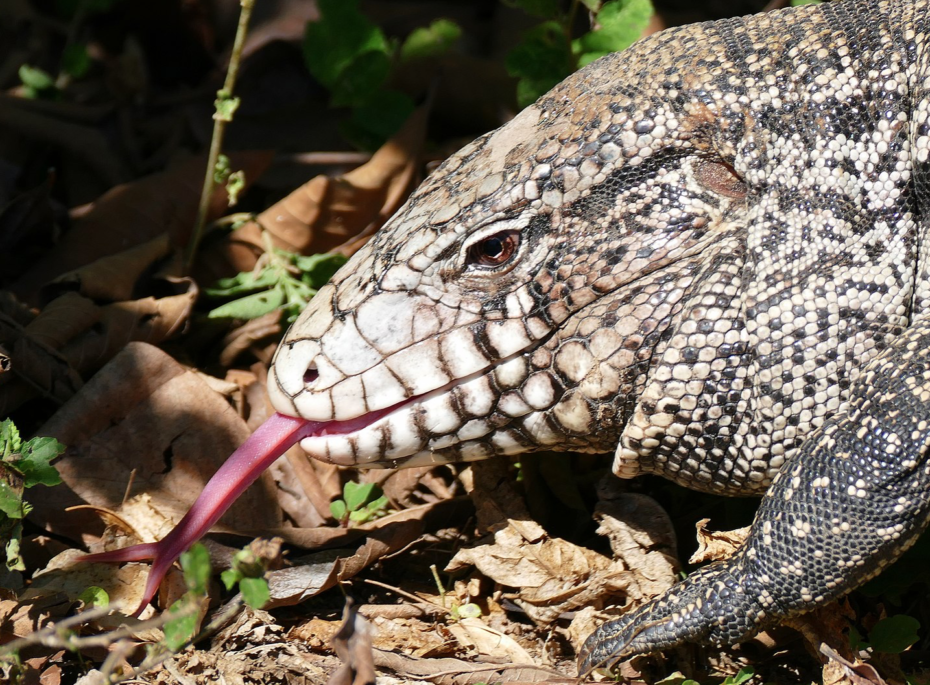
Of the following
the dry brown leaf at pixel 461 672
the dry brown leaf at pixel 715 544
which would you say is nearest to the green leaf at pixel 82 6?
the dry brown leaf at pixel 461 672

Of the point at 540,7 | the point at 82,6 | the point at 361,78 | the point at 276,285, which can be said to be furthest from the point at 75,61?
the point at 540,7

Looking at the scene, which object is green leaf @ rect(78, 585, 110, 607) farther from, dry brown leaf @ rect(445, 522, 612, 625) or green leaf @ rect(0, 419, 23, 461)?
dry brown leaf @ rect(445, 522, 612, 625)

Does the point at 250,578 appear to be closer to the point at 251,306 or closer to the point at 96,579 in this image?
the point at 96,579

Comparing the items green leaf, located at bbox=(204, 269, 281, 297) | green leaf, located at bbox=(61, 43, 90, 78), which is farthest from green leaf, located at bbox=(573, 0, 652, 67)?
green leaf, located at bbox=(61, 43, 90, 78)

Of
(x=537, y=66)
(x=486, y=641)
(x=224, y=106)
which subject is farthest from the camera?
(x=537, y=66)

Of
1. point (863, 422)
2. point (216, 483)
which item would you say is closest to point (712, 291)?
point (863, 422)

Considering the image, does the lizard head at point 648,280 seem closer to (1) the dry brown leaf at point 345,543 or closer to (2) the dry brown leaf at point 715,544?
(2) the dry brown leaf at point 715,544
